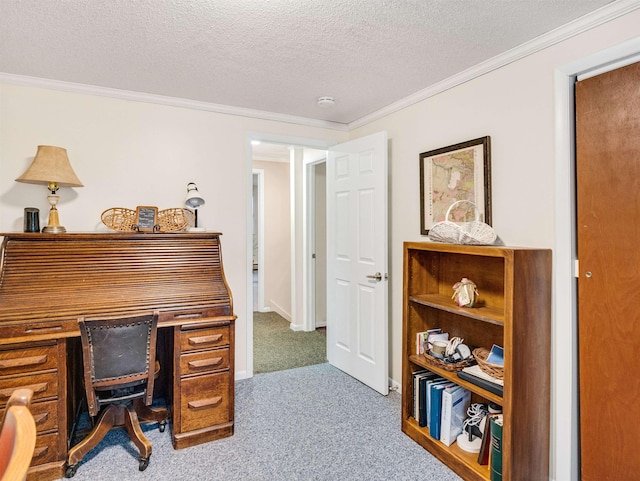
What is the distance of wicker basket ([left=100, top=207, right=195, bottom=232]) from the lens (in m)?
2.55

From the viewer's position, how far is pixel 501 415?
1894mm

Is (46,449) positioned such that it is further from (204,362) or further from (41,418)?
(204,362)

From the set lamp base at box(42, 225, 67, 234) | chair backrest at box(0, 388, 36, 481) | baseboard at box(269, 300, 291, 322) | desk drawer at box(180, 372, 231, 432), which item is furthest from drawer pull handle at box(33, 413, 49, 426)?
baseboard at box(269, 300, 291, 322)

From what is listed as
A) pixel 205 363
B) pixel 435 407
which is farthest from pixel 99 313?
pixel 435 407

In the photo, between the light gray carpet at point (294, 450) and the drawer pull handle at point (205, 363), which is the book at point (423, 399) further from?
the drawer pull handle at point (205, 363)

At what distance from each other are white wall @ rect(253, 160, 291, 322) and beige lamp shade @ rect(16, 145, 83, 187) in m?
3.05

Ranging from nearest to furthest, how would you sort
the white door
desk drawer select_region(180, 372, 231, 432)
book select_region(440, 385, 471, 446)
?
book select_region(440, 385, 471, 446) < desk drawer select_region(180, 372, 231, 432) < the white door

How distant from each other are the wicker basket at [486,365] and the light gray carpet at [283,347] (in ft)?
5.93

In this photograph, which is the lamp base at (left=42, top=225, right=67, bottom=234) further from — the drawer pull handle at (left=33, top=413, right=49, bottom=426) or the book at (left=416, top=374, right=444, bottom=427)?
the book at (left=416, top=374, right=444, bottom=427)

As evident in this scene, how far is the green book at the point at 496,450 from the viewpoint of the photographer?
1.79 meters

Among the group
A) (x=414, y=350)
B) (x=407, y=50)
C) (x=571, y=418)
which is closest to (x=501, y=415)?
(x=571, y=418)

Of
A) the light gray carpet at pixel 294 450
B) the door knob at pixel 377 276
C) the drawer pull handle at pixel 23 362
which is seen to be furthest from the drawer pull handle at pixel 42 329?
the door knob at pixel 377 276

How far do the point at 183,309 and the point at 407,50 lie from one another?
1982mm

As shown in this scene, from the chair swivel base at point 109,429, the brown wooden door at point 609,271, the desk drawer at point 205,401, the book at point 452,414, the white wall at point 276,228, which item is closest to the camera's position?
the brown wooden door at point 609,271
